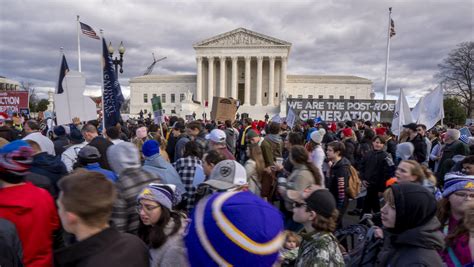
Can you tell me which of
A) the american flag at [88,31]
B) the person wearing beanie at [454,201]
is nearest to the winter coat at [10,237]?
the person wearing beanie at [454,201]

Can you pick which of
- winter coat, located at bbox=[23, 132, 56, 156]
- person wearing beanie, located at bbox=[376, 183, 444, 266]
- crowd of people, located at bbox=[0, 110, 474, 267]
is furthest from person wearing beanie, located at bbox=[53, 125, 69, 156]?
person wearing beanie, located at bbox=[376, 183, 444, 266]

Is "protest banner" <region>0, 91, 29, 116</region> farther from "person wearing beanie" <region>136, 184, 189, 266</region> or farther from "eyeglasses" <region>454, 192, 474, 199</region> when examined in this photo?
"eyeglasses" <region>454, 192, 474, 199</region>

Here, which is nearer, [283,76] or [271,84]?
[271,84]

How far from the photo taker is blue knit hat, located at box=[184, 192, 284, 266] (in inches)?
44.4

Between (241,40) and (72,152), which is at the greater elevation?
(241,40)

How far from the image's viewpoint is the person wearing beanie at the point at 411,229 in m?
1.99

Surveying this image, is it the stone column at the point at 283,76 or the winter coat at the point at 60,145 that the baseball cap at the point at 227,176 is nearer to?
the winter coat at the point at 60,145

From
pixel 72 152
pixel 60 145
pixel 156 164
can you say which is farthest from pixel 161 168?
pixel 60 145

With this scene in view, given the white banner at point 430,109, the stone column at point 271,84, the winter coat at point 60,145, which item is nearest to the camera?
the winter coat at point 60,145

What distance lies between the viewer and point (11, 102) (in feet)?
47.5

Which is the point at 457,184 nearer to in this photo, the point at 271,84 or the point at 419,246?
the point at 419,246

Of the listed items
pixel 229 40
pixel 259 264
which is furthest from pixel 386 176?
pixel 229 40

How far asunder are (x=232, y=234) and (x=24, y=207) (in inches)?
64.7

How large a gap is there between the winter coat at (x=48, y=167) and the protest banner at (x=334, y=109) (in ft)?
45.5
